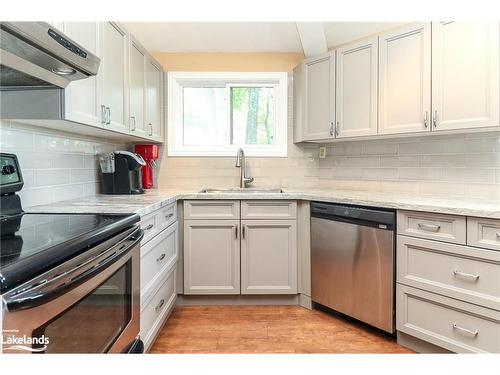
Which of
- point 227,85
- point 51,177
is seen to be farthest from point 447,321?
point 227,85

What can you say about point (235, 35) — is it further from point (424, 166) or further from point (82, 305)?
point (82, 305)

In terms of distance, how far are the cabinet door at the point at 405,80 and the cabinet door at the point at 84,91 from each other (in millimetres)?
1836

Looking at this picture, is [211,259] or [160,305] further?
[211,259]

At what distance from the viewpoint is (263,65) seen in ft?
10.2

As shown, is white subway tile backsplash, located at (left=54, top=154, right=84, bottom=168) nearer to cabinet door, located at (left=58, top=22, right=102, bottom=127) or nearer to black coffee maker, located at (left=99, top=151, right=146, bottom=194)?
black coffee maker, located at (left=99, top=151, right=146, bottom=194)

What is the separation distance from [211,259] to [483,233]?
1.73 metres

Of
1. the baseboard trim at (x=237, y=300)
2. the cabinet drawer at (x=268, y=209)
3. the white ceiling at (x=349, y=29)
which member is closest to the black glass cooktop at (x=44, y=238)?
the cabinet drawer at (x=268, y=209)

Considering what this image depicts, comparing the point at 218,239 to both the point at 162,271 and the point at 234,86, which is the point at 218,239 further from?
the point at 234,86

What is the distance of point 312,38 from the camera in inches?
107

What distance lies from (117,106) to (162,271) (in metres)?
1.06

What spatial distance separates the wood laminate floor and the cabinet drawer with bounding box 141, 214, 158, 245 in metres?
0.69

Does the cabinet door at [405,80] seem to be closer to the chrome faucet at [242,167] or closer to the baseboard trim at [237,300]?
the chrome faucet at [242,167]

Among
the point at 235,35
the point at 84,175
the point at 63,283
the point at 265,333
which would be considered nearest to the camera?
the point at 63,283

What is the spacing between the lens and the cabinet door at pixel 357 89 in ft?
7.92
